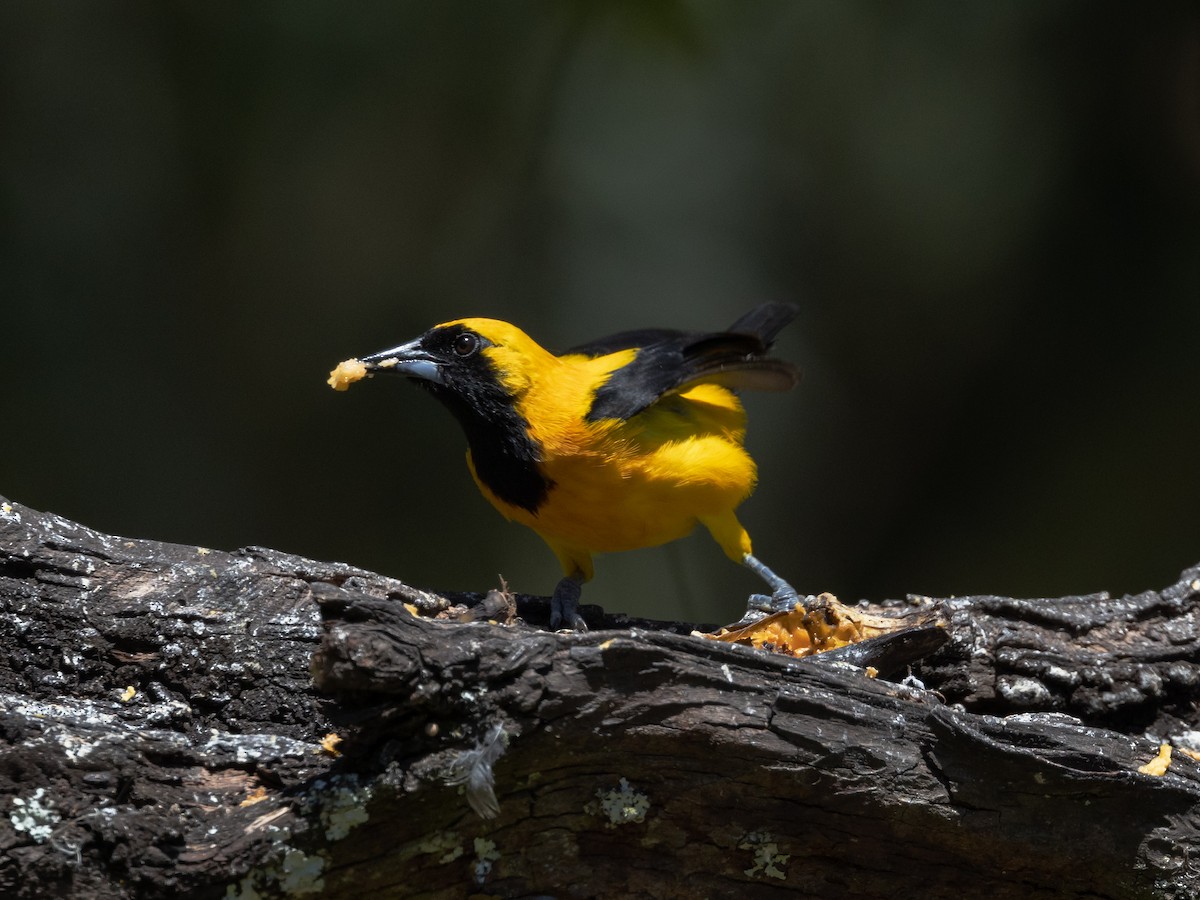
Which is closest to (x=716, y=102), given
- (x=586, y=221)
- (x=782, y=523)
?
(x=586, y=221)

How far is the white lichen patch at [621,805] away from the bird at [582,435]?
1344 mm

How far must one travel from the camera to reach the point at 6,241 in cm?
539

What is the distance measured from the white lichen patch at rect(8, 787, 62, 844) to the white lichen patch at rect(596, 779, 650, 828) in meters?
0.93

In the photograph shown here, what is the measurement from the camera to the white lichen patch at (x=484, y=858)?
2053mm

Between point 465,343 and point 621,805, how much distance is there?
2078mm

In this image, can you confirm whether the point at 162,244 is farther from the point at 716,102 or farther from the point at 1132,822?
the point at 1132,822

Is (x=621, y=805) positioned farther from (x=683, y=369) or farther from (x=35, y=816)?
(x=683, y=369)

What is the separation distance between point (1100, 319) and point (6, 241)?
5.35 metres

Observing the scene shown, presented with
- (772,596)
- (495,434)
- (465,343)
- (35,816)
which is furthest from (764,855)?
(465,343)

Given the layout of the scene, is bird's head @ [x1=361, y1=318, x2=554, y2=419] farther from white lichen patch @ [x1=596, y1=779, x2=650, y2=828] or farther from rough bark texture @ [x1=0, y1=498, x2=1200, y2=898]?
white lichen patch @ [x1=596, y1=779, x2=650, y2=828]

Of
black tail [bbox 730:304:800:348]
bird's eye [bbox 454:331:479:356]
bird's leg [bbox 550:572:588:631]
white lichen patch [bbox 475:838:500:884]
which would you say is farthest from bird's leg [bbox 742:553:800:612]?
white lichen patch [bbox 475:838:500:884]

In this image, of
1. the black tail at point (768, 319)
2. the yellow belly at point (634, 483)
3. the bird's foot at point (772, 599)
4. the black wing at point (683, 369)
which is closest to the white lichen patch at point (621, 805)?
the bird's foot at point (772, 599)

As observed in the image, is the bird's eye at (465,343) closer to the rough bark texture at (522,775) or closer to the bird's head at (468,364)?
the bird's head at (468,364)

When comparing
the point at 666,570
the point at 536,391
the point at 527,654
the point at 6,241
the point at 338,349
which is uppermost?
the point at 6,241
